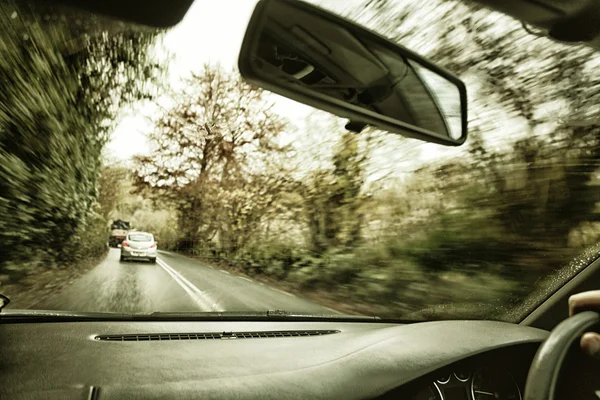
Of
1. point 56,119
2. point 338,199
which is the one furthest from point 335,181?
point 56,119

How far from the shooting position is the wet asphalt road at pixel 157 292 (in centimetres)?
547

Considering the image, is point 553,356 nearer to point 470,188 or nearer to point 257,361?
point 257,361

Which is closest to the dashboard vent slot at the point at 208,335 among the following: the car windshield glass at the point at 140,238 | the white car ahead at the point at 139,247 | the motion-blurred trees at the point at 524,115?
the white car ahead at the point at 139,247

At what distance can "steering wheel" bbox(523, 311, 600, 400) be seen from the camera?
6.17 feet

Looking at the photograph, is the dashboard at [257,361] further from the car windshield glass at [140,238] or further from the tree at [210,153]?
the tree at [210,153]

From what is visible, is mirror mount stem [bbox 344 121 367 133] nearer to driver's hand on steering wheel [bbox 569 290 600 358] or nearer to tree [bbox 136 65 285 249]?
driver's hand on steering wheel [bbox 569 290 600 358]

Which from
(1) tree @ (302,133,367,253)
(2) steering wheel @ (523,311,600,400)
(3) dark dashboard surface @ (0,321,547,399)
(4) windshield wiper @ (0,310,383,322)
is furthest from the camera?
(1) tree @ (302,133,367,253)

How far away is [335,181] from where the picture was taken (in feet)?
30.6

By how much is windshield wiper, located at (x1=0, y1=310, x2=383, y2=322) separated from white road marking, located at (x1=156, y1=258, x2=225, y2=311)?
6.59ft

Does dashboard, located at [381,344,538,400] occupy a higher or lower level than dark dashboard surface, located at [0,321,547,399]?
lower

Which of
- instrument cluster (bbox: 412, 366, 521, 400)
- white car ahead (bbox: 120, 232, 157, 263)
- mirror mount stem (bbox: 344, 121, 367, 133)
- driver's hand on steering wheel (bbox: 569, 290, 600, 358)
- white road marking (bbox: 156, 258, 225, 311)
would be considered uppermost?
mirror mount stem (bbox: 344, 121, 367, 133)

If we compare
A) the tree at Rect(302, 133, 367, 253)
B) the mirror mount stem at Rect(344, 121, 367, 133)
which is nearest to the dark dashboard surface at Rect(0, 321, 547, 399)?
the mirror mount stem at Rect(344, 121, 367, 133)

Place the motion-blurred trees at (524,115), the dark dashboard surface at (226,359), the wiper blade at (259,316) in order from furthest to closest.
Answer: the motion-blurred trees at (524,115) → the wiper blade at (259,316) → the dark dashboard surface at (226,359)

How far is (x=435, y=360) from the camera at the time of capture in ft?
8.56
